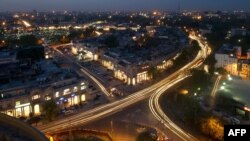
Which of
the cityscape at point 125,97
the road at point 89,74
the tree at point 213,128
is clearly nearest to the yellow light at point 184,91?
the cityscape at point 125,97

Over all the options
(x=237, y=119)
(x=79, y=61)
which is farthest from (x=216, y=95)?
(x=79, y=61)

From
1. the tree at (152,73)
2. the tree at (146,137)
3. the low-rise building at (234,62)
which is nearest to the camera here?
the tree at (146,137)

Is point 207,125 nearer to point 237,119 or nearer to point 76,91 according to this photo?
point 237,119

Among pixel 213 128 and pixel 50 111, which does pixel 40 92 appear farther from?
pixel 213 128

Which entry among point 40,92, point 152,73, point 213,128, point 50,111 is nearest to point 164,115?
point 213,128

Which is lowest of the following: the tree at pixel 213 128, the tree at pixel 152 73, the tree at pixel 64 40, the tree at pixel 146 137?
the tree at pixel 213 128

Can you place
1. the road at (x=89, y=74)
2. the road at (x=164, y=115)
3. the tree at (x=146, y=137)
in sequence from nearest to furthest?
the tree at (x=146, y=137) → the road at (x=164, y=115) → the road at (x=89, y=74)

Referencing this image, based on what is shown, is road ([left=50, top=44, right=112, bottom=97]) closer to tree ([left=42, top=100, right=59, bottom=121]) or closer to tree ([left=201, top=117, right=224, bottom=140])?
tree ([left=42, top=100, right=59, bottom=121])

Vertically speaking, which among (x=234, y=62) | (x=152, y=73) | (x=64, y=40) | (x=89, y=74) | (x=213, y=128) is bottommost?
(x=213, y=128)

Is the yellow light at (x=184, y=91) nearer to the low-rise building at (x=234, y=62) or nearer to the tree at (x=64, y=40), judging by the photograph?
the low-rise building at (x=234, y=62)

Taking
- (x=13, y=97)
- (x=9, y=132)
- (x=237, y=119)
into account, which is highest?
(x=9, y=132)

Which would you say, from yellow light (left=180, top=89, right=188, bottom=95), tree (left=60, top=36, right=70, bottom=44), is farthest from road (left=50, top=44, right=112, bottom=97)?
tree (left=60, top=36, right=70, bottom=44)
